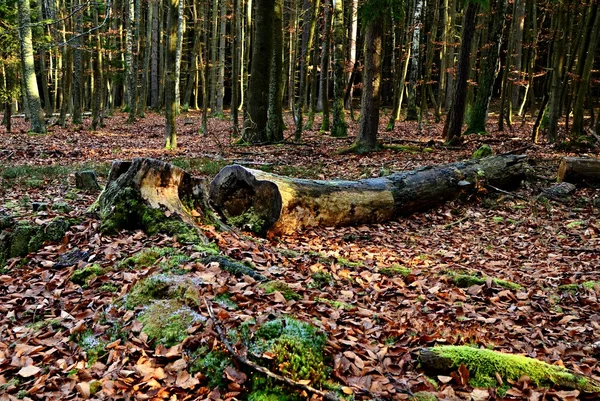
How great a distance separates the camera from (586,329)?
4355 mm

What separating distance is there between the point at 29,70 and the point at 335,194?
15517mm

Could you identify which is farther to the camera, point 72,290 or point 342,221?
point 342,221

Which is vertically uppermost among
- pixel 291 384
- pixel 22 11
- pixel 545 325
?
pixel 22 11

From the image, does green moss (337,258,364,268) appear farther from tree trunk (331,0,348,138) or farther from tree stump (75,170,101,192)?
tree trunk (331,0,348,138)

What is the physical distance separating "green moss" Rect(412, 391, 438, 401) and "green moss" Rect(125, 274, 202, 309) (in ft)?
5.99

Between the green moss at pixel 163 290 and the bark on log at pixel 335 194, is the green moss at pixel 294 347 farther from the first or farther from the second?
the bark on log at pixel 335 194

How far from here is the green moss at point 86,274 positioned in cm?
452

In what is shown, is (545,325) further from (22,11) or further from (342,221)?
(22,11)

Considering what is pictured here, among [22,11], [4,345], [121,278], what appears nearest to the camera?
[4,345]

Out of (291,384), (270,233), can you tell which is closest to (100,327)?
(291,384)

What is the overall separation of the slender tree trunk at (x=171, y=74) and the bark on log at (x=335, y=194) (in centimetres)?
748

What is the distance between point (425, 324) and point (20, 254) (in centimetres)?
453

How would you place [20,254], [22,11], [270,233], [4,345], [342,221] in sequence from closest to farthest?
[4,345], [20,254], [270,233], [342,221], [22,11]

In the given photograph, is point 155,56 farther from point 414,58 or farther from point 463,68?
point 463,68
